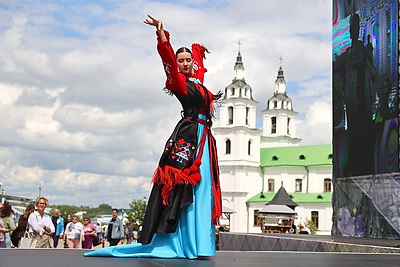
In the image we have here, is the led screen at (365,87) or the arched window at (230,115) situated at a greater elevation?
the arched window at (230,115)

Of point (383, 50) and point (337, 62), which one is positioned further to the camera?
point (337, 62)

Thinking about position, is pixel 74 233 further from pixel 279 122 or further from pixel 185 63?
pixel 279 122

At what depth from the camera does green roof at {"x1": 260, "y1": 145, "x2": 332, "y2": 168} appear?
266 ft

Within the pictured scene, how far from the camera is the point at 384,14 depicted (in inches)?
847

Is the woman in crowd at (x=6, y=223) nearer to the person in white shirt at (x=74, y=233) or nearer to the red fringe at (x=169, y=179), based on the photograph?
the red fringe at (x=169, y=179)

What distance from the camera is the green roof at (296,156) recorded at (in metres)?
81.1

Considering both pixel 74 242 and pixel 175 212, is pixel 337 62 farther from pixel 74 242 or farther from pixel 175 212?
pixel 175 212

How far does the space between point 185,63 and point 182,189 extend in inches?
44.9

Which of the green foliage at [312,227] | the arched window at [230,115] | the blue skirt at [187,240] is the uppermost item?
the arched window at [230,115]

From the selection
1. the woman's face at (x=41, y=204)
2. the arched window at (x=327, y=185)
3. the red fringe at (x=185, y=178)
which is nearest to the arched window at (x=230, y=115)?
the arched window at (x=327, y=185)

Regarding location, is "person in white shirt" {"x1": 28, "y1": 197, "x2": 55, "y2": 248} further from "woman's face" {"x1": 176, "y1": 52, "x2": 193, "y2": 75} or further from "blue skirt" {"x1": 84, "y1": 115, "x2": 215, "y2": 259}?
"woman's face" {"x1": 176, "y1": 52, "x2": 193, "y2": 75}

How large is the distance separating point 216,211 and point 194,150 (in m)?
0.55

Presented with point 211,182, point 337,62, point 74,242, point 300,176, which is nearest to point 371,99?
point 337,62

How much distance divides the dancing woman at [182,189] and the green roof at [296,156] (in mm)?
74452
